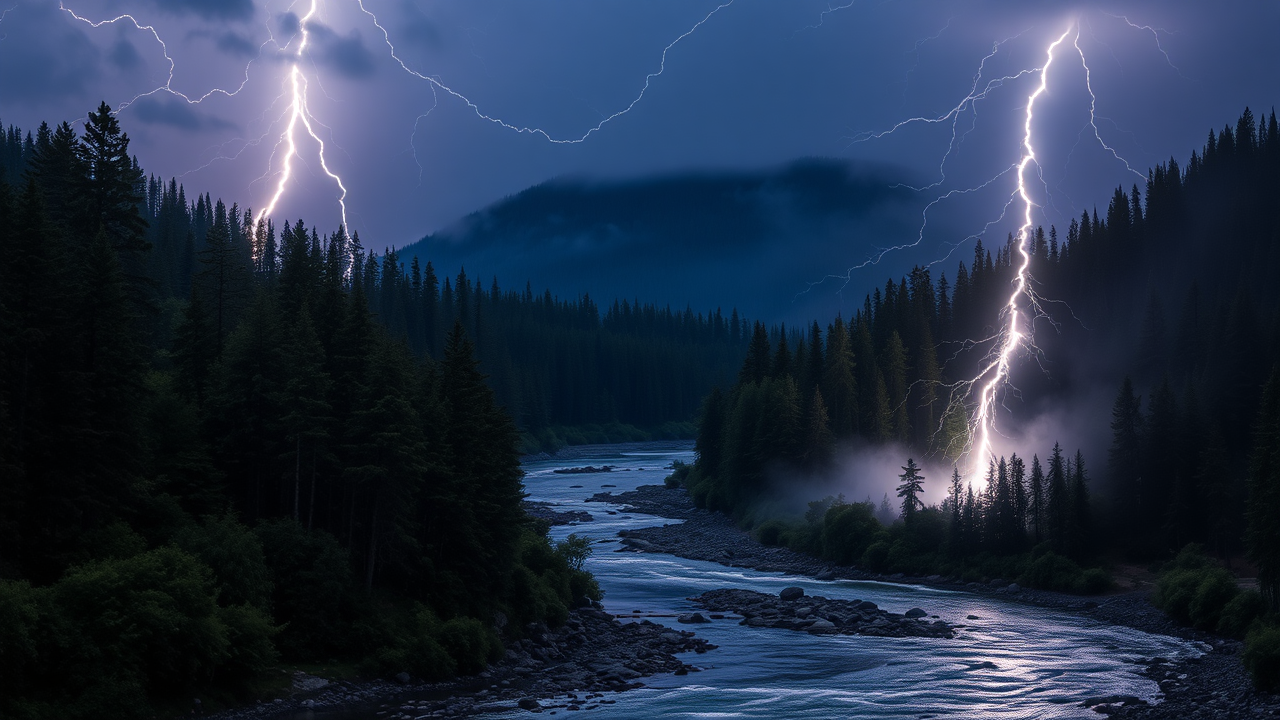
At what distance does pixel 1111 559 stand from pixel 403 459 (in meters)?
48.4

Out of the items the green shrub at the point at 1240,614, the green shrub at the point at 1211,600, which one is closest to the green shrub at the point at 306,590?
the green shrub at the point at 1240,614

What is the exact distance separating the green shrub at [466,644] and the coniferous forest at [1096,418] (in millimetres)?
30349

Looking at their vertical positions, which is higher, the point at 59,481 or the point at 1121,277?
the point at 1121,277

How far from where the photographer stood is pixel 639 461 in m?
168

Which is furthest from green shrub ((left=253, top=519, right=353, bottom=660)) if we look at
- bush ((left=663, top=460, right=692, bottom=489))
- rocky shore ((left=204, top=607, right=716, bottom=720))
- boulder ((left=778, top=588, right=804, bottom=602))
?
bush ((left=663, top=460, right=692, bottom=489))

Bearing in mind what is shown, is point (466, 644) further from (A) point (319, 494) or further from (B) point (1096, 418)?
(B) point (1096, 418)

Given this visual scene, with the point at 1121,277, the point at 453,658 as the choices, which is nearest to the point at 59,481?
the point at 453,658

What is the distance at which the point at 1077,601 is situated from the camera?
62375 millimetres

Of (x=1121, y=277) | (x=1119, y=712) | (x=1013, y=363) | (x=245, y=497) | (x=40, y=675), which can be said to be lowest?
(x=1119, y=712)

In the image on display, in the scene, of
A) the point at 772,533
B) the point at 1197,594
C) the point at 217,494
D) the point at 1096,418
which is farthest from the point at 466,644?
the point at 1096,418

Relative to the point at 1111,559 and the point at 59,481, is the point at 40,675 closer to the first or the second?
the point at 59,481

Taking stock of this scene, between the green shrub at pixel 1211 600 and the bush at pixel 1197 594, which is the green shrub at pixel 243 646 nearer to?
the bush at pixel 1197 594

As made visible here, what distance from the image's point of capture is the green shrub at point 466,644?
1695 inches

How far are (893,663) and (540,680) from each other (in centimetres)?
1555
